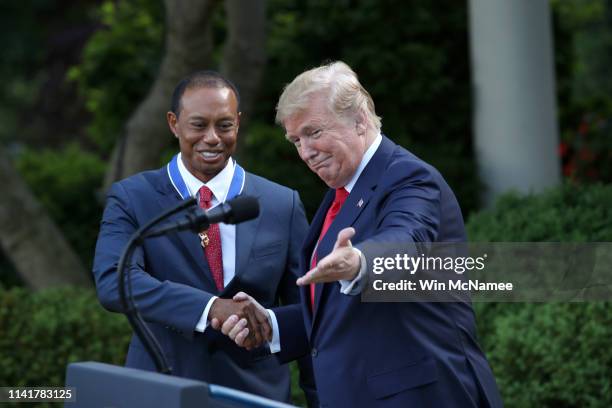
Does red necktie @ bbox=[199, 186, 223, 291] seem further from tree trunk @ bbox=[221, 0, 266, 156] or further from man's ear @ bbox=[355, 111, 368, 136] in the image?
tree trunk @ bbox=[221, 0, 266, 156]

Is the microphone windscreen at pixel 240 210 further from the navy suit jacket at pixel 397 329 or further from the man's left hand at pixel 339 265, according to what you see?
the navy suit jacket at pixel 397 329

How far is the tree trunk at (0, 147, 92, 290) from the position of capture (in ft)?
26.5

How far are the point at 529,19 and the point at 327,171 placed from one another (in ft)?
19.0

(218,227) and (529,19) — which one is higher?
(529,19)

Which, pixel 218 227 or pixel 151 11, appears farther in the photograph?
pixel 151 11

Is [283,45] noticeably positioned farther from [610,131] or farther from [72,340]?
[72,340]

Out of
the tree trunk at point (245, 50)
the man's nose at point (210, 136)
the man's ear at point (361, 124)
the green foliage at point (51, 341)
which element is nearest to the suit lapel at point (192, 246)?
the man's nose at point (210, 136)

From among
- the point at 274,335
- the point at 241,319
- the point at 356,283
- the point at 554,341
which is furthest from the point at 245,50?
the point at 356,283

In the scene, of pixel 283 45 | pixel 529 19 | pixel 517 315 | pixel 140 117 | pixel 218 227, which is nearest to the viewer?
pixel 218 227

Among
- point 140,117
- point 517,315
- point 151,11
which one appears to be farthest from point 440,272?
point 151,11

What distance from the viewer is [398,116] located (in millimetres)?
10227

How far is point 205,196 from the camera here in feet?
12.9

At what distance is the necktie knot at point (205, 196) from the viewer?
12.8 feet

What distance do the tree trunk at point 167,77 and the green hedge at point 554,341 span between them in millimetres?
2699
